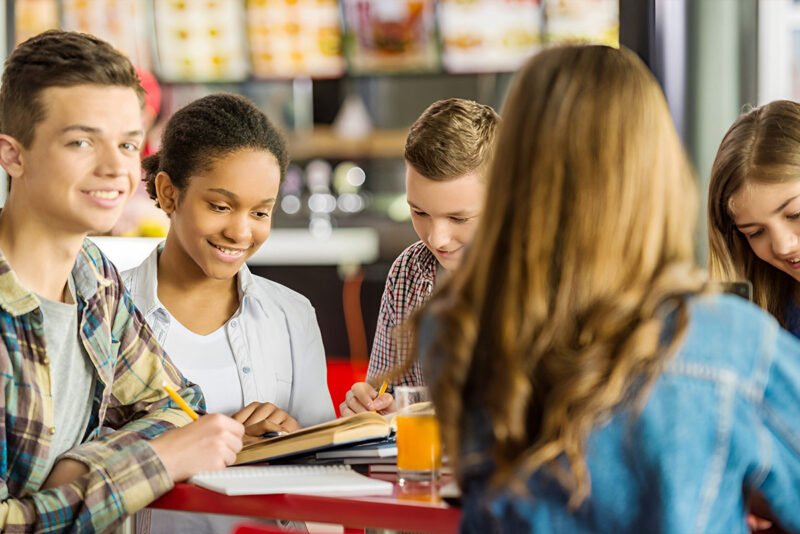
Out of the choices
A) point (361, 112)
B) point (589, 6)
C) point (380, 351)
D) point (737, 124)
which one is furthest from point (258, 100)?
point (737, 124)

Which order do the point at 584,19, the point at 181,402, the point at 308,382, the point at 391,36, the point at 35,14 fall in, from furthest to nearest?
1. the point at 35,14
2. the point at 391,36
3. the point at 584,19
4. the point at 308,382
5. the point at 181,402

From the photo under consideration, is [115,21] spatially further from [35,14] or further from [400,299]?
[400,299]

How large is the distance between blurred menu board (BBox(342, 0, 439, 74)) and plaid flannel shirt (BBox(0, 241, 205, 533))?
3443 millimetres

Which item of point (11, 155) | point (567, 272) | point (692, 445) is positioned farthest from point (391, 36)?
point (692, 445)

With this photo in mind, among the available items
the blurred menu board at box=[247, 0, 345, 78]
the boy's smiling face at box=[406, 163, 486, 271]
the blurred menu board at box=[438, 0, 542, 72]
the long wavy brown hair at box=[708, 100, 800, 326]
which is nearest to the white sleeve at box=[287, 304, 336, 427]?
the boy's smiling face at box=[406, 163, 486, 271]

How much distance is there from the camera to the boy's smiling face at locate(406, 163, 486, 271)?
2051 millimetres

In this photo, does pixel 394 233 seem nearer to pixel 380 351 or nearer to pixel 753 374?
pixel 380 351

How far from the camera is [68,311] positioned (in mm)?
1688

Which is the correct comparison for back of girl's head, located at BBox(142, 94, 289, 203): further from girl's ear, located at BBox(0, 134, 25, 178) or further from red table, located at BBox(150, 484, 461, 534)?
red table, located at BBox(150, 484, 461, 534)

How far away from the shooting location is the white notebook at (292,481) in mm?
1476

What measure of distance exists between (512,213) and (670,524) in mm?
344

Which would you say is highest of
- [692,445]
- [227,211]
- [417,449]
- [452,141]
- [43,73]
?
[43,73]

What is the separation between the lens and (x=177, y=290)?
2.15 meters

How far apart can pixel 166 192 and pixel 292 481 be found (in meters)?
0.86
